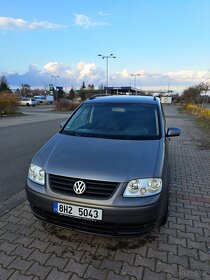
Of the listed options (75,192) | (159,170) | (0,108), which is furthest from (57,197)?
(0,108)

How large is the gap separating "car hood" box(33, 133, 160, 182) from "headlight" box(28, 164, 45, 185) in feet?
0.18

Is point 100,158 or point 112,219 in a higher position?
point 100,158

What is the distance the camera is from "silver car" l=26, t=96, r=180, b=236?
284 centimetres

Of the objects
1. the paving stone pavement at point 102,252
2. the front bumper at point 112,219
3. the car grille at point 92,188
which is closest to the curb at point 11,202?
the paving stone pavement at point 102,252

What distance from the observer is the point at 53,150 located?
3.50 metres

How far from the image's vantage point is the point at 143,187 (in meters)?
2.90

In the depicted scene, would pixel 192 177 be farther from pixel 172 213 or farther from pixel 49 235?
pixel 49 235

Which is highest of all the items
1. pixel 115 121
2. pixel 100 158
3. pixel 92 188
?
pixel 115 121

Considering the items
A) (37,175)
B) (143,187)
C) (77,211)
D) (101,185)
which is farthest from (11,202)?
(143,187)

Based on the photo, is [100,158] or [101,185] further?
[100,158]

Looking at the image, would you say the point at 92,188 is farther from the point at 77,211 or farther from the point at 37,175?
the point at 37,175

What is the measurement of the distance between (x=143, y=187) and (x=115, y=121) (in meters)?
1.64

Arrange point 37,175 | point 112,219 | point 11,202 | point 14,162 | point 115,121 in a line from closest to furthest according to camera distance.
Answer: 1. point 112,219
2. point 37,175
3. point 115,121
4. point 11,202
5. point 14,162

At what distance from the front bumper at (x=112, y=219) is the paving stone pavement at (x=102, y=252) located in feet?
1.04
